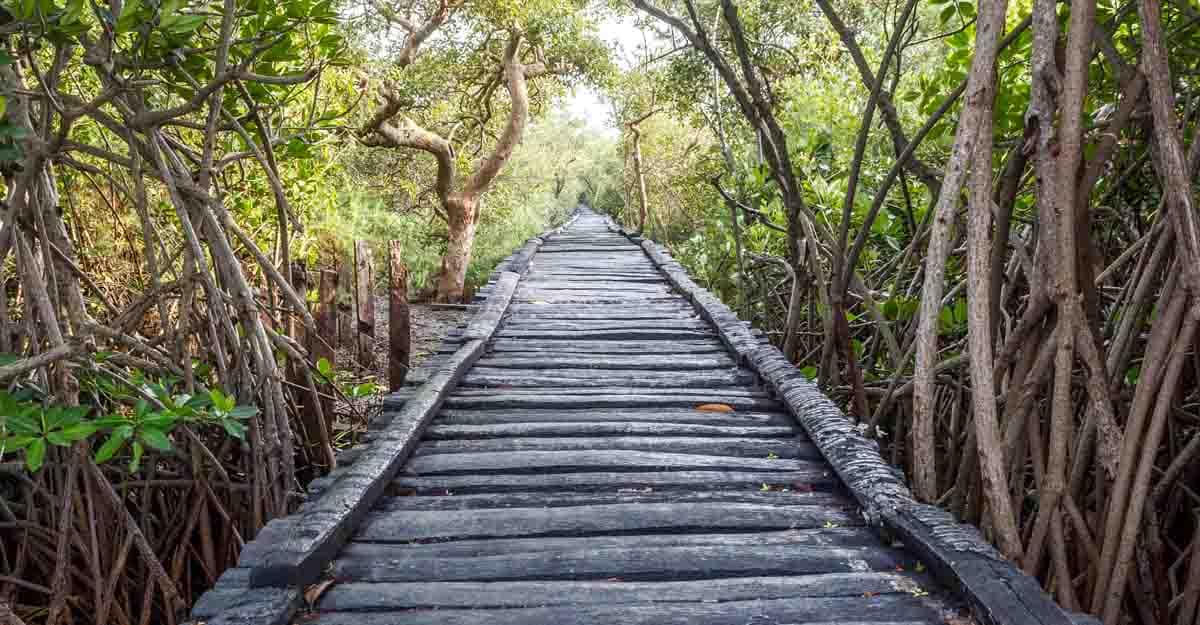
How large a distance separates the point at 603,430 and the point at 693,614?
141 cm

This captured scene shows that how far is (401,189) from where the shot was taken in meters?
17.5

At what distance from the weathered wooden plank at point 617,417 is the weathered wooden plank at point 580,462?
1.36ft

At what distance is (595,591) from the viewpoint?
198 centimetres

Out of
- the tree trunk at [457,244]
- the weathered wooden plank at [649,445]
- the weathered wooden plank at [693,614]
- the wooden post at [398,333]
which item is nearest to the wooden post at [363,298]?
the wooden post at [398,333]

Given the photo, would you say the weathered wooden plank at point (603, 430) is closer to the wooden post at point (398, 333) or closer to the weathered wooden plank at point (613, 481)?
the weathered wooden plank at point (613, 481)

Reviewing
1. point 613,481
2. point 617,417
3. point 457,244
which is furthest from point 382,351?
point 613,481

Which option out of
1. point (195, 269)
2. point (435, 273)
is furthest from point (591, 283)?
point (435, 273)

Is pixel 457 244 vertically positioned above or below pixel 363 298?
above

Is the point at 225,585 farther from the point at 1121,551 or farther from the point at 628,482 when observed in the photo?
the point at 1121,551

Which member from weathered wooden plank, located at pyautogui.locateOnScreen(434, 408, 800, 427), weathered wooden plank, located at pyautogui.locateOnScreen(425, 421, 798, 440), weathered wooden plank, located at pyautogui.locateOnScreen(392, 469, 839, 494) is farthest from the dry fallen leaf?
weathered wooden plank, located at pyautogui.locateOnScreen(434, 408, 800, 427)

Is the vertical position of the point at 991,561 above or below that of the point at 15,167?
below

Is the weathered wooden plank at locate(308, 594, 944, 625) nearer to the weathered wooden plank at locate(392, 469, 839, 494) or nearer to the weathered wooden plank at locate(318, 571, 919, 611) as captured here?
the weathered wooden plank at locate(318, 571, 919, 611)

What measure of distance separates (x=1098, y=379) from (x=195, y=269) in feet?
10.3

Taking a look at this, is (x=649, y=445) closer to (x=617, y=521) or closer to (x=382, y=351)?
(x=617, y=521)
